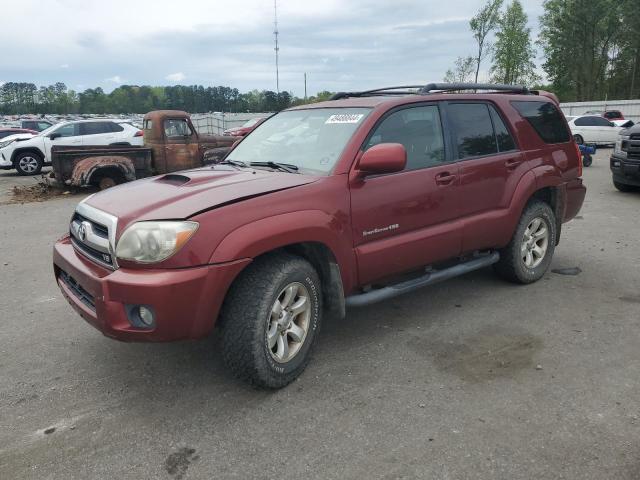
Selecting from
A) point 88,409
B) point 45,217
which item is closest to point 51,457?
point 88,409

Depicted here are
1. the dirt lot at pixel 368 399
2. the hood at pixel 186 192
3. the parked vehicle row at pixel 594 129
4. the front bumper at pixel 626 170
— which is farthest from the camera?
the parked vehicle row at pixel 594 129

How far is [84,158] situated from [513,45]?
127 feet

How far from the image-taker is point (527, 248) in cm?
500

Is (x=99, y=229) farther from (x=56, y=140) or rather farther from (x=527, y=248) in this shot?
(x=56, y=140)

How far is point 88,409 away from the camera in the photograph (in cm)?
305

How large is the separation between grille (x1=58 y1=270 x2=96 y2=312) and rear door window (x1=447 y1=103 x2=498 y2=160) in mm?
2899

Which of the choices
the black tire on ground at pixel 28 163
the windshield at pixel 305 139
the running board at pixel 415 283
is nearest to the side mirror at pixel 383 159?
the windshield at pixel 305 139

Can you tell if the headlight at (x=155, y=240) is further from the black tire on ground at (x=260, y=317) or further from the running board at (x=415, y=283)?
the running board at (x=415, y=283)

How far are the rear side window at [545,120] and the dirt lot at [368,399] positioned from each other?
152 cm

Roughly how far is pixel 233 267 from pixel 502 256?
2.98 metres

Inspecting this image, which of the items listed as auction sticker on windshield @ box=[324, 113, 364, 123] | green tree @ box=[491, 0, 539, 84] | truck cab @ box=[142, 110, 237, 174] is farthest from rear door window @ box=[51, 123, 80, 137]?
green tree @ box=[491, 0, 539, 84]

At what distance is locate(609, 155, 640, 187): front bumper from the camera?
997 cm

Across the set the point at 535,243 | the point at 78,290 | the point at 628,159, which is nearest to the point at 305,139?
the point at 78,290

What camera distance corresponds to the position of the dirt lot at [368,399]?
2529 millimetres
